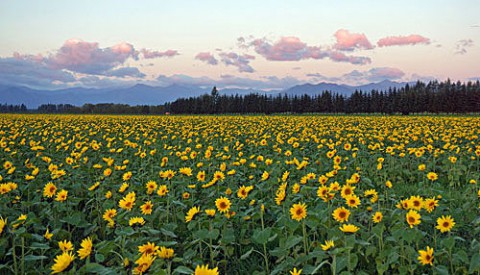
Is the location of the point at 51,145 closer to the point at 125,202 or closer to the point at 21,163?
the point at 21,163

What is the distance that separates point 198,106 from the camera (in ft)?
370

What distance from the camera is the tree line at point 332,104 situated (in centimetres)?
8644

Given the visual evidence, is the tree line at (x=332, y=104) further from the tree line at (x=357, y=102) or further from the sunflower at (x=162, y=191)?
the sunflower at (x=162, y=191)

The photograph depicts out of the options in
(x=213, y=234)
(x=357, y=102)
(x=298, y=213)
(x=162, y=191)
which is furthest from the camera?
(x=357, y=102)

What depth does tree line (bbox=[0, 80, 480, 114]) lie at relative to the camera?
86.4 metres

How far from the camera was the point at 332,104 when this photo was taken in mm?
101938

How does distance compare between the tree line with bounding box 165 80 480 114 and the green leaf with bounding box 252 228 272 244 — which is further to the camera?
the tree line with bounding box 165 80 480 114

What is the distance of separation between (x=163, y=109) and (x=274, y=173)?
113 m

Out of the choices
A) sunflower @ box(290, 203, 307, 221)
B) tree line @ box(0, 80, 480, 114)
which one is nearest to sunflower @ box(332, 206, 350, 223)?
sunflower @ box(290, 203, 307, 221)

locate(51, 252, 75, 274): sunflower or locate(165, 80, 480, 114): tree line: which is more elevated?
locate(165, 80, 480, 114): tree line

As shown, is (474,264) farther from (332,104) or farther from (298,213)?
(332,104)

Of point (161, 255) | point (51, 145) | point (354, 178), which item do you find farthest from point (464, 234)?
point (51, 145)

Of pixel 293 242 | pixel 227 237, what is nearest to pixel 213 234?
pixel 227 237

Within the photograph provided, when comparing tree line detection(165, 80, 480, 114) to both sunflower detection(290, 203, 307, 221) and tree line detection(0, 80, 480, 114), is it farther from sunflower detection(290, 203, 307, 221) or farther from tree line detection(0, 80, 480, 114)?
sunflower detection(290, 203, 307, 221)
